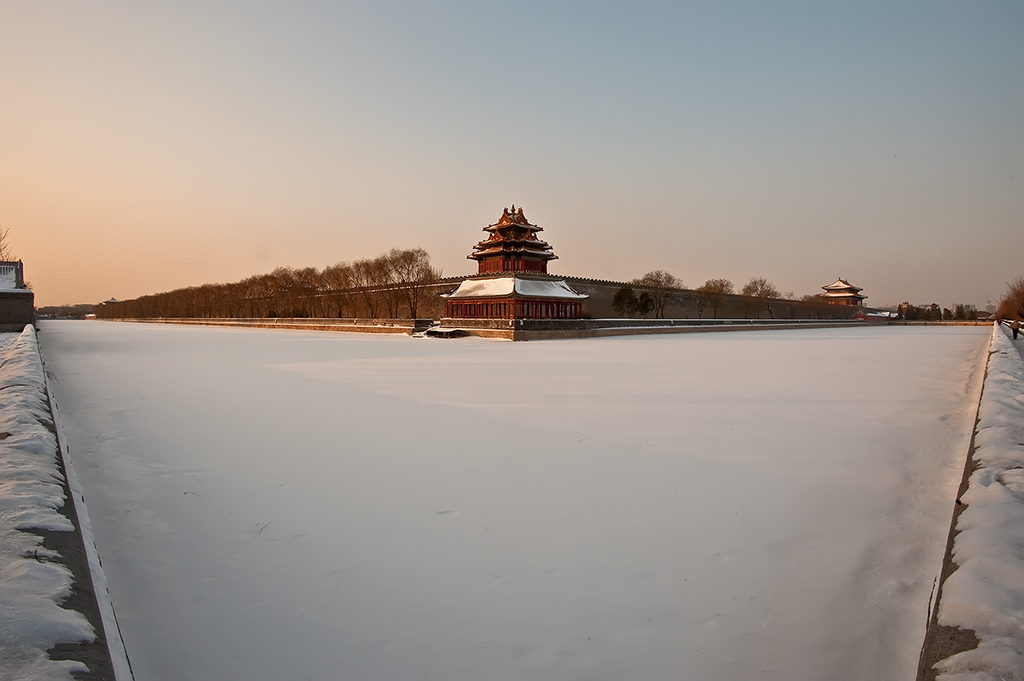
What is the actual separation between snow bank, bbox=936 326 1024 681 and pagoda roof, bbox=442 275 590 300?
28.5m

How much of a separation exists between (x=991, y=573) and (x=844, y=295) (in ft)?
291

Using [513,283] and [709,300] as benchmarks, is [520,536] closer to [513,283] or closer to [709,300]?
[513,283]

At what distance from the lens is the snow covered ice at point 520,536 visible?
2602 millimetres

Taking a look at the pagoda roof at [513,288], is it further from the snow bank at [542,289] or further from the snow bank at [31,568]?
the snow bank at [31,568]

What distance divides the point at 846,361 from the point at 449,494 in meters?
15.9

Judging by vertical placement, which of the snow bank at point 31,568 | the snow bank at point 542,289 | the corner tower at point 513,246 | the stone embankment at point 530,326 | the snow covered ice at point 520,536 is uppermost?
the corner tower at point 513,246

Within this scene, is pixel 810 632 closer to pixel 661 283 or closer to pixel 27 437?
pixel 27 437

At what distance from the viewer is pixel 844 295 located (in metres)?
77.8

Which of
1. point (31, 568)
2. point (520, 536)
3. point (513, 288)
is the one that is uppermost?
point (513, 288)

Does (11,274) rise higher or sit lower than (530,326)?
higher

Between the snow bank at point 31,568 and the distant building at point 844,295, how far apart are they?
287 ft

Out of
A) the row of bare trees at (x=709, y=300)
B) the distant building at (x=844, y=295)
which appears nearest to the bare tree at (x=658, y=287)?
the row of bare trees at (x=709, y=300)

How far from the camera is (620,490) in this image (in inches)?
182

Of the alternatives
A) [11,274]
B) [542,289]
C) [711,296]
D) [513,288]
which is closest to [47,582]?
[513,288]
